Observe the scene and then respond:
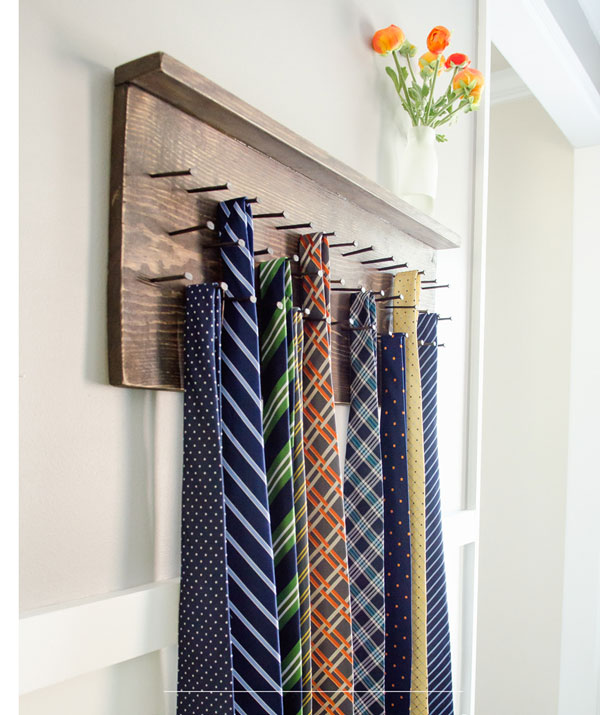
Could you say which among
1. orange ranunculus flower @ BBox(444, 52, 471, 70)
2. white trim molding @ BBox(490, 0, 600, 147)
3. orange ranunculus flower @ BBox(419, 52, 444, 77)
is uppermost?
white trim molding @ BBox(490, 0, 600, 147)

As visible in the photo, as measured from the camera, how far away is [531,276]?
269 centimetres

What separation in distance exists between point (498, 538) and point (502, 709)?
2.15 ft

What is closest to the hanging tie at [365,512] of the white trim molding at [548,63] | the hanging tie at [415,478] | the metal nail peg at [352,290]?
the metal nail peg at [352,290]

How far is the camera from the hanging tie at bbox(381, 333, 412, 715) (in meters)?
1.09

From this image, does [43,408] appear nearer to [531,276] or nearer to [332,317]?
[332,317]

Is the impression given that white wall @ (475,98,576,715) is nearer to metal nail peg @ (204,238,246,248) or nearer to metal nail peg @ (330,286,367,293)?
metal nail peg @ (330,286,367,293)

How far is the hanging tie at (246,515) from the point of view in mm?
757

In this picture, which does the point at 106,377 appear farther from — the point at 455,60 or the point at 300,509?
the point at 455,60

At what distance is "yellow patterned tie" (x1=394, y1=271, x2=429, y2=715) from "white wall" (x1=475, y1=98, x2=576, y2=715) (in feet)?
5.22

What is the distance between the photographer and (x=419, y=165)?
1.26m

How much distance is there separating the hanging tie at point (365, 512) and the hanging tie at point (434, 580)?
19 centimetres

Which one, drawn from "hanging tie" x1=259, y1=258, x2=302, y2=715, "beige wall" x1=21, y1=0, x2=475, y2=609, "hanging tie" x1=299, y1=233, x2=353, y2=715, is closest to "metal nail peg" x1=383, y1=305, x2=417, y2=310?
"hanging tie" x1=299, y1=233, x2=353, y2=715

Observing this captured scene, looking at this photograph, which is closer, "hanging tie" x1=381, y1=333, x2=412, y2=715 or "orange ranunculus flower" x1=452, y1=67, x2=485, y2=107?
"hanging tie" x1=381, y1=333, x2=412, y2=715
